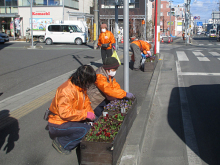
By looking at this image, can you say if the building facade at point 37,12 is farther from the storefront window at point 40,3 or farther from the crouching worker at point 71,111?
the crouching worker at point 71,111

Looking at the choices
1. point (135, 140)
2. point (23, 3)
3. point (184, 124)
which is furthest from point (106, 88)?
point (23, 3)

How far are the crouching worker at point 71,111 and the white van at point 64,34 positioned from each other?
24.4 m

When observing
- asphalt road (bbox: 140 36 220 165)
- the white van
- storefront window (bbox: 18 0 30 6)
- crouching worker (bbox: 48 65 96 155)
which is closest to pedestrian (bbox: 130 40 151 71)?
asphalt road (bbox: 140 36 220 165)

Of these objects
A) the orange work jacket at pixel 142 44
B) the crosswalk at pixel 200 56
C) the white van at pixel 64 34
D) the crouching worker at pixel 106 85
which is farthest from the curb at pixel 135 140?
the white van at pixel 64 34

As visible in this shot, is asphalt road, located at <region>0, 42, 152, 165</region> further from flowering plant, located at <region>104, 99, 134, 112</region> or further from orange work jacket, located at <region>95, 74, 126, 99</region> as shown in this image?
orange work jacket, located at <region>95, 74, 126, 99</region>

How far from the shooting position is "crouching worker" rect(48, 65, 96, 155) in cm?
336

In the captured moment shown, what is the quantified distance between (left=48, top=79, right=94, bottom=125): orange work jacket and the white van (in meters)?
24.4

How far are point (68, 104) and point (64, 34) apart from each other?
25.2 metres

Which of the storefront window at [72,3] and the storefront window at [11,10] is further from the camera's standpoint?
the storefront window at [11,10]

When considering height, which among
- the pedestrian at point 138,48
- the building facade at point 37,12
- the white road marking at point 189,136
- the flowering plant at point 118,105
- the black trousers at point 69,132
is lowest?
the white road marking at point 189,136

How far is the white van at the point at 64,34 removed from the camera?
27406 mm

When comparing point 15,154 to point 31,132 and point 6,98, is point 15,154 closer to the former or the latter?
point 31,132

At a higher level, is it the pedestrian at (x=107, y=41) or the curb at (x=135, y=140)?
the pedestrian at (x=107, y=41)

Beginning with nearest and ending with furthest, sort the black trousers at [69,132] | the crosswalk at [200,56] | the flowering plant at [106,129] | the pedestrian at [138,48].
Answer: the flowering plant at [106,129], the black trousers at [69,132], the pedestrian at [138,48], the crosswalk at [200,56]
